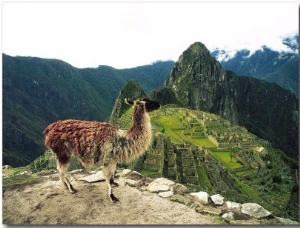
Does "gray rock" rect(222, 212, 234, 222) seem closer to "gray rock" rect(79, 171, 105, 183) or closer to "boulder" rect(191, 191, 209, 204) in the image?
"boulder" rect(191, 191, 209, 204)

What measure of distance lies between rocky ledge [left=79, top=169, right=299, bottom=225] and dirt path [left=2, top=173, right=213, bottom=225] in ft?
0.35

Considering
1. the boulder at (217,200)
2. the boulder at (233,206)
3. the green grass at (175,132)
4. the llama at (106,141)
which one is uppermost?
the llama at (106,141)

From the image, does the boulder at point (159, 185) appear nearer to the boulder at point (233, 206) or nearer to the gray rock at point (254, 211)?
the boulder at point (233, 206)

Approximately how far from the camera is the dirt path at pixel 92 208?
5.20 meters

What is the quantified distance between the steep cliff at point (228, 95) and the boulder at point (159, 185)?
30.8 meters

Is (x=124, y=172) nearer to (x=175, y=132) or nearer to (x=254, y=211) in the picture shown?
(x=254, y=211)

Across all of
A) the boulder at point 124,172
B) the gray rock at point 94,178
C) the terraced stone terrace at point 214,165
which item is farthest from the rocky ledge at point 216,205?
the terraced stone terrace at point 214,165

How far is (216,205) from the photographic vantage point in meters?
5.38

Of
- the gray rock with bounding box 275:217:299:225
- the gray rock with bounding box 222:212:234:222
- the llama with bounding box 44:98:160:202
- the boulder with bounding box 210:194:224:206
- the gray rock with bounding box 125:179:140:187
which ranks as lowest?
the gray rock with bounding box 275:217:299:225

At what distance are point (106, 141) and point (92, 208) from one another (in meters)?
1.05

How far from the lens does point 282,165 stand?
8.47 metres

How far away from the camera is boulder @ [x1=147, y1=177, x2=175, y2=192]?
226 inches

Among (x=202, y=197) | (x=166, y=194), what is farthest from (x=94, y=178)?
(x=202, y=197)

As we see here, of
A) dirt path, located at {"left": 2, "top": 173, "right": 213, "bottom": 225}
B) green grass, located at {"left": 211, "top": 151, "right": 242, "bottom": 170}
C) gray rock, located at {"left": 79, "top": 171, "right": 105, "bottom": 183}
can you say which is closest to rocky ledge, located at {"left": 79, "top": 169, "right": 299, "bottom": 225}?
dirt path, located at {"left": 2, "top": 173, "right": 213, "bottom": 225}
